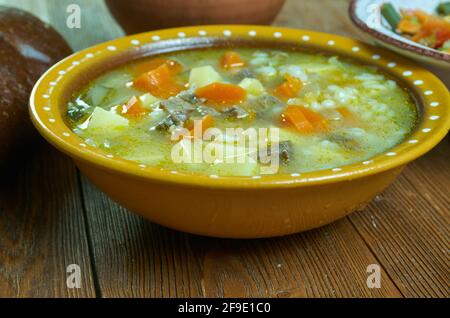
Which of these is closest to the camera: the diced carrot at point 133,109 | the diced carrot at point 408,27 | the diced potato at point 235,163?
the diced potato at point 235,163

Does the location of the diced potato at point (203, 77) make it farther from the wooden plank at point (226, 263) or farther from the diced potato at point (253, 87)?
the wooden plank at point (226, 263)

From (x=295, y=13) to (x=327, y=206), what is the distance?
237 cm

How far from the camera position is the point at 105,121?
2.18m

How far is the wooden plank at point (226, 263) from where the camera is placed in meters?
1.93

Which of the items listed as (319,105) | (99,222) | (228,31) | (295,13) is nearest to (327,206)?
(319,105)

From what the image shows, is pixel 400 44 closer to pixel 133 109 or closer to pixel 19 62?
pixel 133 109

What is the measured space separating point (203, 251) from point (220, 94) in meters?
0.60

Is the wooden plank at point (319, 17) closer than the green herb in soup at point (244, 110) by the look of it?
No

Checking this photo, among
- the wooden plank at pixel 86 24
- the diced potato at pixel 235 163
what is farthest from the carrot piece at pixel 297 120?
the wooden plank at pixel 86 24

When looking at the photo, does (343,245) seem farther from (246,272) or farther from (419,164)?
(419,164)

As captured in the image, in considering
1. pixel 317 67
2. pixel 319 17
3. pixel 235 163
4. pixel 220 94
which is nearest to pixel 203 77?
pixel 220 94

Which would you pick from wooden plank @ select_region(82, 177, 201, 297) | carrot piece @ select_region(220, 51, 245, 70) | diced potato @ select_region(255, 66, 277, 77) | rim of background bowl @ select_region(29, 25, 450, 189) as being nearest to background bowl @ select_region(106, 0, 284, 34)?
rim of background bowl @ select_region(29, 25, 450, 189)

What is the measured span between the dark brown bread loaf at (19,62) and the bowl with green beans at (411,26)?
1.30 m

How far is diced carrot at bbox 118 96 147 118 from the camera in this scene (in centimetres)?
228
